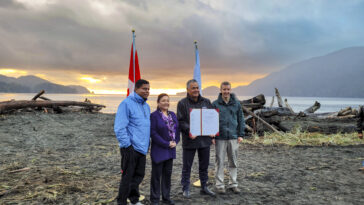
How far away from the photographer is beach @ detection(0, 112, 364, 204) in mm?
4403

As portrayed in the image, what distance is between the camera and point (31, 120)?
13.1 meters

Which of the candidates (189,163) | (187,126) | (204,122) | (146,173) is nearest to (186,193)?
(189,163)

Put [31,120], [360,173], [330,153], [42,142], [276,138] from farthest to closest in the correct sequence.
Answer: [31,120]
[276,138]
[42,142]
[330,153]
[360,173]

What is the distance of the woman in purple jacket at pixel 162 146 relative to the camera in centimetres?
391

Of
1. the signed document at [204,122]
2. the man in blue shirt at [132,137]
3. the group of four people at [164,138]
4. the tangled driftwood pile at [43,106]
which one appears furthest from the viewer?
the tangled driftwood pile at [43,106]

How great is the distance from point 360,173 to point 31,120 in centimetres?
1502

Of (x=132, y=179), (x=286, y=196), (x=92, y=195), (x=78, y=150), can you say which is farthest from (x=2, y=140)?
(x=286, y=196)

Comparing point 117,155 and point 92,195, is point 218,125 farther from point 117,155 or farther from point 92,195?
point 117,155

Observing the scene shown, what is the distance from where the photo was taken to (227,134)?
15.2 feet

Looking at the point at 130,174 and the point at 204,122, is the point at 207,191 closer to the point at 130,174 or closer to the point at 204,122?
the point at 204,122

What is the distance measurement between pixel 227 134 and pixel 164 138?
1.38 metres

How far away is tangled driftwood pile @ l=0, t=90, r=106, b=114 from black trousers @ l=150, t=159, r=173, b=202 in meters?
13.8

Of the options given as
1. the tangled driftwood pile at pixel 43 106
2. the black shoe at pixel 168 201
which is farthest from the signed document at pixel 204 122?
the tangled driftwood pile at pixel 43 106

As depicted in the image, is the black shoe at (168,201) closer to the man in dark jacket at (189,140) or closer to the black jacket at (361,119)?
the man in dark jacket at (189,140)
